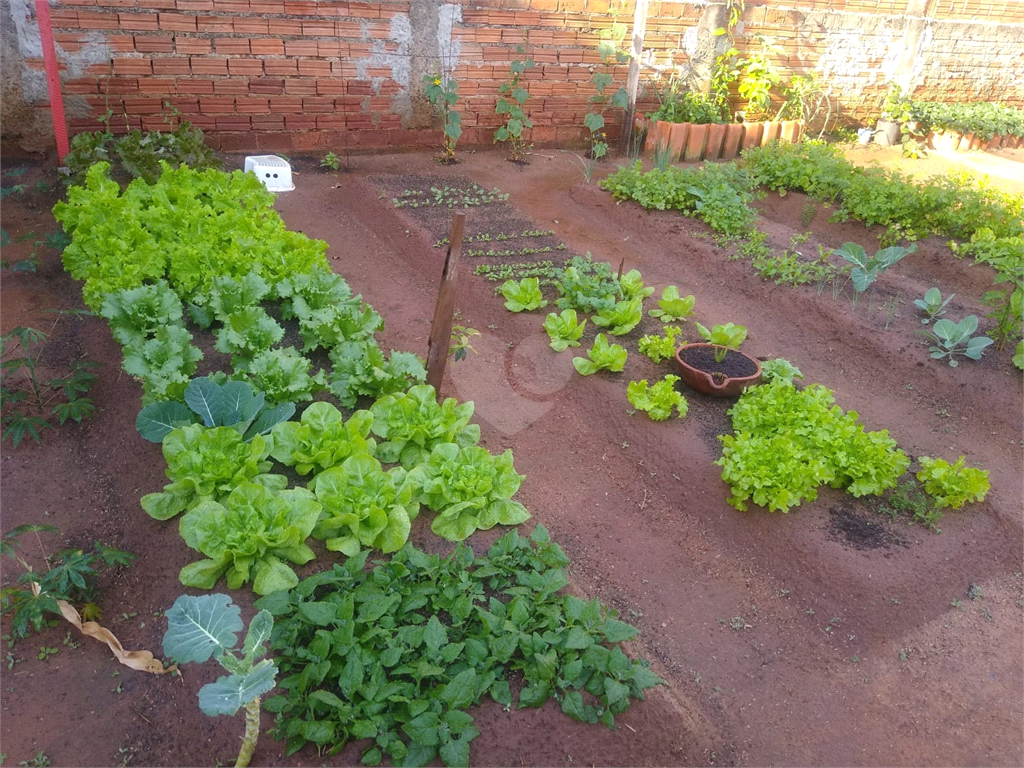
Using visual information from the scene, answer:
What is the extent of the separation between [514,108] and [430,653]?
25.4 feet

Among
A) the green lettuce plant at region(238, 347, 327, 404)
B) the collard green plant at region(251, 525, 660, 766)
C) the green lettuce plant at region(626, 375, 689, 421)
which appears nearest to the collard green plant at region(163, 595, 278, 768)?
the collard green plant at region(251, 525, 660, 766)

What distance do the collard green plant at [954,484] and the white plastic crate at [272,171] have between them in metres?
6.22

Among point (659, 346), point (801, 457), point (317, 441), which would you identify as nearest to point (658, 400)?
point (659, 346)

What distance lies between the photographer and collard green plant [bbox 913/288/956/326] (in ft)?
17.6

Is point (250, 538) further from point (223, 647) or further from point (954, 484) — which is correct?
point (954, 484)

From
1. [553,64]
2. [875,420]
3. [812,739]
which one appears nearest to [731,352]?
[875,420]

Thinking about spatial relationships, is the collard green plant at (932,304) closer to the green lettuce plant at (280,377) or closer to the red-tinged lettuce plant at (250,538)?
the green lettuce plant at (280,377)

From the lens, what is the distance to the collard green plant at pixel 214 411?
132 inches

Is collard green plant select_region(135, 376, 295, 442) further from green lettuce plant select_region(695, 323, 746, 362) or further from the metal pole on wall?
the metal pole on wall

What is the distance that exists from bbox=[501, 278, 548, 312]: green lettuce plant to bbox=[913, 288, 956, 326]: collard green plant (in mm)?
2814

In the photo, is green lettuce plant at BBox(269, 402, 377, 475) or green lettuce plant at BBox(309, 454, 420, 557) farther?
green lettuce plant at BBox(269, 402, 377, 475)

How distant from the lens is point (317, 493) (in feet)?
10.1

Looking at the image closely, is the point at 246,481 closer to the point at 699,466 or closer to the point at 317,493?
the point at 317,493

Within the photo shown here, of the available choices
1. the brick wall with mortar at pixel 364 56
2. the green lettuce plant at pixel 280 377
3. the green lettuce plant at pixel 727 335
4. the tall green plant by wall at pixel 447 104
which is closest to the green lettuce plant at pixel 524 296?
the green lettuce plant at pixel 727 335
